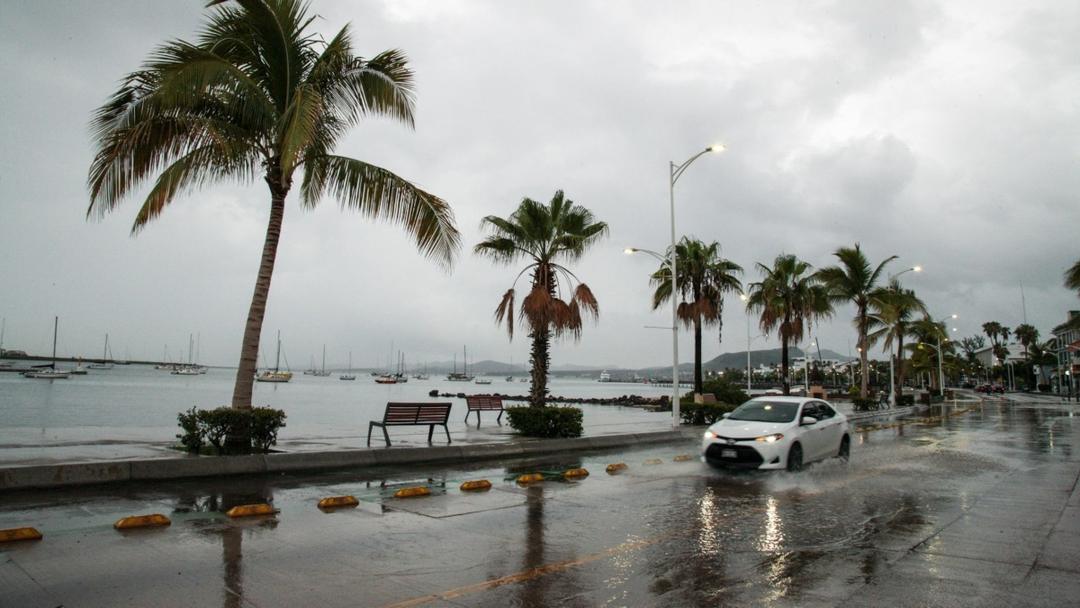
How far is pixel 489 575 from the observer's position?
5812mm

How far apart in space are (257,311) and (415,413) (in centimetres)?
429

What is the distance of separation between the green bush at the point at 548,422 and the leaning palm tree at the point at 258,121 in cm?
644

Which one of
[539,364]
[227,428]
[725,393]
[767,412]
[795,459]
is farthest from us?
[725,393]

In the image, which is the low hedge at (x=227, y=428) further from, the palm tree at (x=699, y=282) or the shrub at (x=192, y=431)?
the palm tree at (x=699, y=282)

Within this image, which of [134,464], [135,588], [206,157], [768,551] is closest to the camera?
[135,588]

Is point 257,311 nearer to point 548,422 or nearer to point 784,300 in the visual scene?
→ point 548,422

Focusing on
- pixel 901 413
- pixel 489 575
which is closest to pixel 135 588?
pixel 489 575

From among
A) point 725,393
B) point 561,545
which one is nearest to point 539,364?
point 561,545

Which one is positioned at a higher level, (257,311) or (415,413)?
(257,311)

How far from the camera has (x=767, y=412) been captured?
45.9ft

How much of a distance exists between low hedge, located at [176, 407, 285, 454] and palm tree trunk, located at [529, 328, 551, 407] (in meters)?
8.76

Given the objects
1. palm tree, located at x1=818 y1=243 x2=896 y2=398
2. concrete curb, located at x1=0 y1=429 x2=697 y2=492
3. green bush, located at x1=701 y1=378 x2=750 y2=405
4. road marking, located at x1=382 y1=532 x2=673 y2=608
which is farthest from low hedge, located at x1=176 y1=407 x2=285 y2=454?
palm tree, located at x1=818 y1=243 x2=896 y2=398

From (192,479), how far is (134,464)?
0.83 m

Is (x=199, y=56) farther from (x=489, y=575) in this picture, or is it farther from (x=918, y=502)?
(x=918, y=502)
